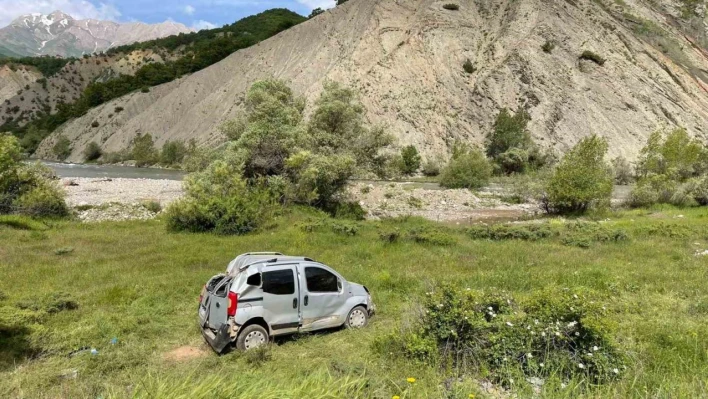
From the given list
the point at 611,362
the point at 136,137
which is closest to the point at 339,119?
the point at 611,362

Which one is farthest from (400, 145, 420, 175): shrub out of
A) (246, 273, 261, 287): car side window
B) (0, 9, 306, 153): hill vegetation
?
(0, 9, 306, 153): hill vegetation

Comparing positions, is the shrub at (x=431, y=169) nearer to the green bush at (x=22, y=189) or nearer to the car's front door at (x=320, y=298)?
the green bush at (x=22, y=189)

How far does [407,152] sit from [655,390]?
50125mm

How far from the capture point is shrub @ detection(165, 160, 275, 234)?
19.5 m

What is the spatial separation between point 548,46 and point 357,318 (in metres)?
67.7

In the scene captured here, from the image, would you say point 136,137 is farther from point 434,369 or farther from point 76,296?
point 434,369

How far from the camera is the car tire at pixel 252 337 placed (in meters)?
7.75

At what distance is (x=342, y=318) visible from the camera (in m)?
8.99

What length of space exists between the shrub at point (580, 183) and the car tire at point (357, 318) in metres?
22.4

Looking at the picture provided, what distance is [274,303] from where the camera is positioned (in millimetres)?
8102

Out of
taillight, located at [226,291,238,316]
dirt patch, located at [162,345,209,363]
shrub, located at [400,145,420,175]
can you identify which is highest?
shrub, located at [400,145,420,175]

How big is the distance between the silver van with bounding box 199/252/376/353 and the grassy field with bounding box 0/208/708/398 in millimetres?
339

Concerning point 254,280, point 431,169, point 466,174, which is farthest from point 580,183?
point 431,169

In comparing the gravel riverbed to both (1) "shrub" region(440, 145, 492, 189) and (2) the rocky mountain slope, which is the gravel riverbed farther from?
(2) the rocky mountain slope
